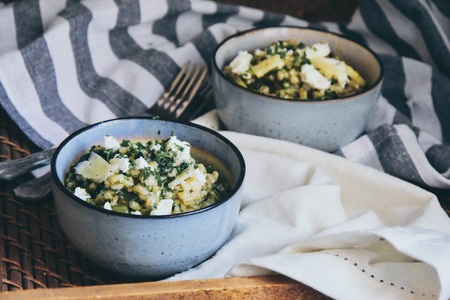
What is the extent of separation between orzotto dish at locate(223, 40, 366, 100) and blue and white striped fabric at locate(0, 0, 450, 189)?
10cm

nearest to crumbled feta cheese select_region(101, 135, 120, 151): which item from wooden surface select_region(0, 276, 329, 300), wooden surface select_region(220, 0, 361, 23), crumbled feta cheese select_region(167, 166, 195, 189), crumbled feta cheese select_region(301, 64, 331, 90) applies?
crumbled feta cheese select_region(167, 166, 195, 189)

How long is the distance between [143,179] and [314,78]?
0.39 m


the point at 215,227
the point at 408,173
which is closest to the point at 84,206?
the point at 215,227

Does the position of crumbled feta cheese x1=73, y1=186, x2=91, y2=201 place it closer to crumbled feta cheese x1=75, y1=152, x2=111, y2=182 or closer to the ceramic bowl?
crumbled feta cheese x1=75, y1=152, x2=111, y2=182

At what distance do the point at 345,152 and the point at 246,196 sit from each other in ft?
0.72

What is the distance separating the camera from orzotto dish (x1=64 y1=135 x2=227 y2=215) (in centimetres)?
93

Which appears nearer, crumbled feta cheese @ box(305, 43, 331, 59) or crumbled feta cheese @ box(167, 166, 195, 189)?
crumbled feta cheese @ box(167, 166, 195, 189)

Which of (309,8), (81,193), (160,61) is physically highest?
(81,193)

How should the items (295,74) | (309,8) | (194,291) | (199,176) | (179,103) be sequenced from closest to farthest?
(194,291)
(199,176)
(295,74)
(179,103)
(309,8)

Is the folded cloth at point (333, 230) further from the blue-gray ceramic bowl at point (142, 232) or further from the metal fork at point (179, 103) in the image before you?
the metal fork at point (179, 103)

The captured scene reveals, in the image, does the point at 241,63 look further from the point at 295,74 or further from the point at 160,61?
the point at 160,61

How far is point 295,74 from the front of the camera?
1.22 meters

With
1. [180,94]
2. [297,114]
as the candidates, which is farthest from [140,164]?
[180,94]

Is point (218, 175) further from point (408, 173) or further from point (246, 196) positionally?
point (408, 173)
